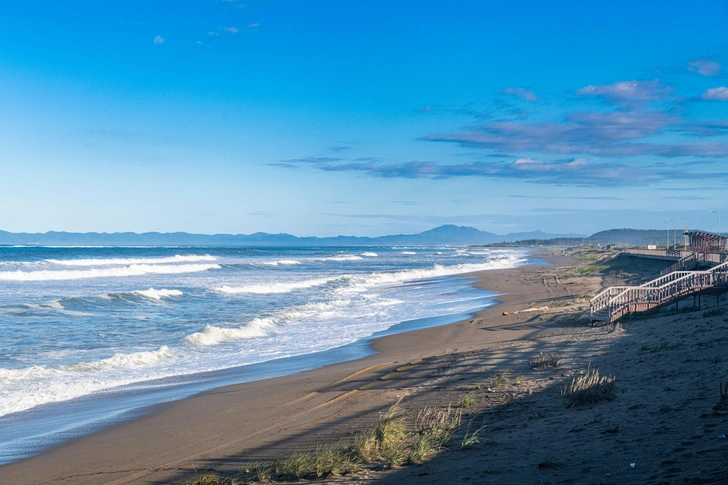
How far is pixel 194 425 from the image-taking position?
9.37 m

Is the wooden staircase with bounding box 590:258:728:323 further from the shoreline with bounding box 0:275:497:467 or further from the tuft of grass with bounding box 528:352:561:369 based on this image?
the shoreline with bounding box 0:275:497:467

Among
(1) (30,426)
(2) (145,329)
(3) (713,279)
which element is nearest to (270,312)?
(2) (145,329)

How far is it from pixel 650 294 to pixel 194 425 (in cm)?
1622

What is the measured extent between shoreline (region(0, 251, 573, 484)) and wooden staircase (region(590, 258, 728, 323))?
186 inches

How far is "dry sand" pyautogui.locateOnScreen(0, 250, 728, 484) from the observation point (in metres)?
6.02

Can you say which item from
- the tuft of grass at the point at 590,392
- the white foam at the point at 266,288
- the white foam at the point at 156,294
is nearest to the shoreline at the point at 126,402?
the tuft of grass at the point at 590,392

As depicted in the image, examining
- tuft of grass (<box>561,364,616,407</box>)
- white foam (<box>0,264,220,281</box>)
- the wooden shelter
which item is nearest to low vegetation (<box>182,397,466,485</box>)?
tuft of grass (<box>561,364,616,407</box>)

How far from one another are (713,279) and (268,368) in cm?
1585

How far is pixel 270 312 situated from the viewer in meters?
24.8

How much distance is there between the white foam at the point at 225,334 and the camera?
1792 cm

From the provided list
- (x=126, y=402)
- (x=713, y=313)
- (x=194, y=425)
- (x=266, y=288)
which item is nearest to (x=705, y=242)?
(x=713, y=313)

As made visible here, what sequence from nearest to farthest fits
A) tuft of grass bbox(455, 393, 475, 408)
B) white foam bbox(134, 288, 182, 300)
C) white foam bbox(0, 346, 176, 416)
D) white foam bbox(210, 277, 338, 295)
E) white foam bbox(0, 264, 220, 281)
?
tuft of grass bbox(455, 393, 475, 408)
white foam bbox(0, 346, 176, 416)
white foam bbox(134, 288, 182, 300)
white foam bbox(210, 277, 338, 295)
white foam bbox(0, 264, 220, 281)

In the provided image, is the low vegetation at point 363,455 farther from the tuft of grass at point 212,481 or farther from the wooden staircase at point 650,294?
the wooden staircase at point 650,294

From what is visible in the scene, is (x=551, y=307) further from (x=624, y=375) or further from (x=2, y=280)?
(x=2, y=280)
